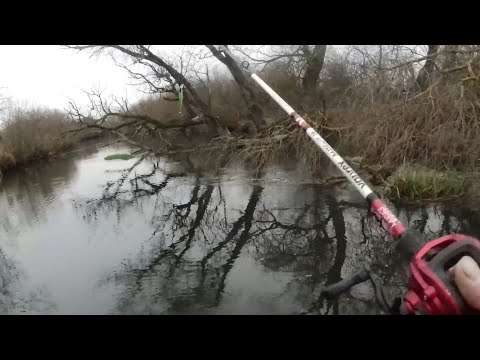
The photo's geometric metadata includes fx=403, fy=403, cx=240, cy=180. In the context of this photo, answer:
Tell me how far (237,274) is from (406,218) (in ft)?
9.61

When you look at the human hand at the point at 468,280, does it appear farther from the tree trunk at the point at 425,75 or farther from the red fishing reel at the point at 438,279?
the tree trunk at the point at 425,75

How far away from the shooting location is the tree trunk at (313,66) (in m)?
16.8

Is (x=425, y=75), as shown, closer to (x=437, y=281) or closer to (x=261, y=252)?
(x=261, y=252)

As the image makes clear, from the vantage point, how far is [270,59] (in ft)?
56.8

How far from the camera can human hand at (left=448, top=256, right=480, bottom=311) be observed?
5.20ft

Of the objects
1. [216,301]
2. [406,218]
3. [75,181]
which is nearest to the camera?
[216,301]

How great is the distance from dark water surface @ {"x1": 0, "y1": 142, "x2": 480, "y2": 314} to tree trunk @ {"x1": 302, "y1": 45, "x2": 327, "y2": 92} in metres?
8.31

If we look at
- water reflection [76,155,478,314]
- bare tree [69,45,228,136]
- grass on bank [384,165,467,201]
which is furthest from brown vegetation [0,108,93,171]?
grass on bank [384,165,467,201]

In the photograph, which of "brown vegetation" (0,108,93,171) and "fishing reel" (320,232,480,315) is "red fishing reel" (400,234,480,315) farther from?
"brown vegetation" (0,108,93,171)

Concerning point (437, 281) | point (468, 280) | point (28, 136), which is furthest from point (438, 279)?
point (28, 136)
